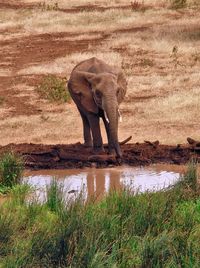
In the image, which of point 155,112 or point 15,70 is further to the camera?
point 15,70

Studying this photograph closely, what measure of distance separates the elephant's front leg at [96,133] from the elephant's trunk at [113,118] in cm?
67

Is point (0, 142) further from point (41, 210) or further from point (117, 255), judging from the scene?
point (117, 255)

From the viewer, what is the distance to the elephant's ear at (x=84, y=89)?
51.5 ft

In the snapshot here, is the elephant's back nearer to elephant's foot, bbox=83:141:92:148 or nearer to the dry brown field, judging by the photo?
elephant's foot, bbox=83:141:92:148

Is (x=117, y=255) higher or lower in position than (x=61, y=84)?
lower

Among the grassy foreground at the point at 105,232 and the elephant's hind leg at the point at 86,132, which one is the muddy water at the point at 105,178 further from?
the elephant's hind leg at the point at 86,132

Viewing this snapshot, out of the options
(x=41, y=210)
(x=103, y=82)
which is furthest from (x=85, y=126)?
(x=41, y=210)

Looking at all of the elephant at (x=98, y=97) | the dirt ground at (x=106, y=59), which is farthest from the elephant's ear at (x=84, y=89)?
the dirt ground at (x=106, y=59)

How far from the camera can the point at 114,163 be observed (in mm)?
14492

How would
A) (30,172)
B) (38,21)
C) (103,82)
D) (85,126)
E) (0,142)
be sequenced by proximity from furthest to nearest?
(38,21) → (0,142) → (85,126) → (103,82) → (30,172)

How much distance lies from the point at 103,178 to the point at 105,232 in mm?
4502

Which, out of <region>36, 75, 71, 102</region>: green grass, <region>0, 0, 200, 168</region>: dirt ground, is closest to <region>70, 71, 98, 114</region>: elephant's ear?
<region>0, 0, 200, 168</region>: dirt ground

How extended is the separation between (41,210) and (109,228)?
147 cm

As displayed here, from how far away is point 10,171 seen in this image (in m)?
12.4
